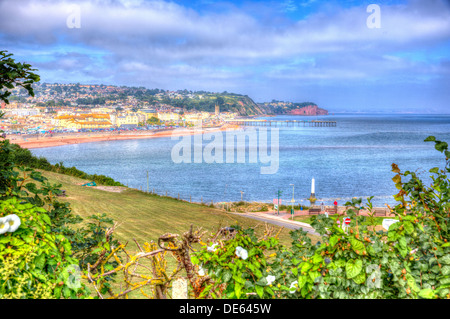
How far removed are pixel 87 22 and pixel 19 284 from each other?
4.88 meters

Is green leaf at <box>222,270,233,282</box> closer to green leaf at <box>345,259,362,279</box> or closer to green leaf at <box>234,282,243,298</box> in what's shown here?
green leaf at <box>234,282,243,298</box>

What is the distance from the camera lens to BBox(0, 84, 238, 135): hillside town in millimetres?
35419

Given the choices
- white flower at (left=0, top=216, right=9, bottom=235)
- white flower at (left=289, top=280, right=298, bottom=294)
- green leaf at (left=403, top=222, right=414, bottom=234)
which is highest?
white flower at (left=0, top=216, right=9, bottom=235)

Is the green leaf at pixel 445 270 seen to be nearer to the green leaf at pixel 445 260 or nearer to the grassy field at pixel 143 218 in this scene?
the green leaf at pixel 445 260

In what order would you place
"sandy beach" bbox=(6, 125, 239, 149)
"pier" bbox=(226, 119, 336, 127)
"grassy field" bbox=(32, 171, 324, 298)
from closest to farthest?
1. "grassy field" bbox=(32, 171, 324, 298)
2. "sandy beach" bbox=(6, 125, 239, 149)
3. "pier" bbox=(226, 119, 336, 127)

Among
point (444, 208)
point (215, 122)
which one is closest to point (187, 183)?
point (444, 208)

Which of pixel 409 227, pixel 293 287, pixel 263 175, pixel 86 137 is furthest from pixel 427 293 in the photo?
pixel 86 137

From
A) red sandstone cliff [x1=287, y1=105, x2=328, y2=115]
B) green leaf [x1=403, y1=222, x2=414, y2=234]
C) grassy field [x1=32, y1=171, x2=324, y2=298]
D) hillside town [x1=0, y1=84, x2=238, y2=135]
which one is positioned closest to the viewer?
green leaf [x1=403, y1=222, x2=414, y2=234]

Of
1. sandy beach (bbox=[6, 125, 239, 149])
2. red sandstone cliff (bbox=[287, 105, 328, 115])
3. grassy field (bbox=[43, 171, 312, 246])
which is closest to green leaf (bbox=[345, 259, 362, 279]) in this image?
grassy field (bbox=[43, 171, 312, 246])

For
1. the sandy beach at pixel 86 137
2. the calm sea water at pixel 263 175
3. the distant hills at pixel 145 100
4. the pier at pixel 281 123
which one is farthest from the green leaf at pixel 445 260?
the pier at pixel 281 123

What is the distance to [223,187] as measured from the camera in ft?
79.0

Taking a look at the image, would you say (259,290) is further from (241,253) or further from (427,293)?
(427,293)

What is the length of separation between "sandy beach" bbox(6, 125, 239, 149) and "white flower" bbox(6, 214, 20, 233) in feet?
134

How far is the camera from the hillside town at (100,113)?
116 feet
